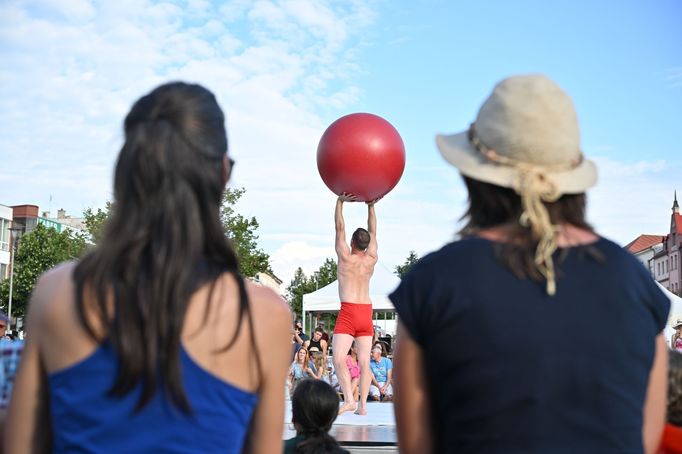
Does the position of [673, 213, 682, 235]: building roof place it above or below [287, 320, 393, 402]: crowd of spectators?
above

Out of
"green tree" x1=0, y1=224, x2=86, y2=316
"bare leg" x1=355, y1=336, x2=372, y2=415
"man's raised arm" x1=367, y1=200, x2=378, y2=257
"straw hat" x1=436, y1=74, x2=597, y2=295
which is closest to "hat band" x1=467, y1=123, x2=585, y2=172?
"straw hat" x1=436, y1=74, x2=597, y2=295

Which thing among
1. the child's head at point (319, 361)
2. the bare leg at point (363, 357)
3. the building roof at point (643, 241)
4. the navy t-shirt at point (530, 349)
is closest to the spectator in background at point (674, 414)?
the navy t-shirt at point (530, 349)

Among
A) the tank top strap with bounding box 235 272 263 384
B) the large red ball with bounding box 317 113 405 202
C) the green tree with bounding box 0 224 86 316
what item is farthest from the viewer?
the green tree with bounding box 0 224 86 316

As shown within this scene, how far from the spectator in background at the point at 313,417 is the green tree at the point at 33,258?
51.9 metres

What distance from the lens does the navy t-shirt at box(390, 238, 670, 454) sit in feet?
5.55

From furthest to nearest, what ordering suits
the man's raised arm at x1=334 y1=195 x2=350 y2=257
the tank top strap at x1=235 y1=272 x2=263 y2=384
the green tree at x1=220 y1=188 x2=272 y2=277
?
the green tree at x1=220 y1=188 x2=272 y2=277
the man's raised arm at x1=334 y1=195 x2=350 y2=257
the tank top strap at x1=235 y1=272 x2=263 y2=384

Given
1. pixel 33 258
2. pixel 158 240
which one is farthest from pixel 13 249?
pixel 158 240

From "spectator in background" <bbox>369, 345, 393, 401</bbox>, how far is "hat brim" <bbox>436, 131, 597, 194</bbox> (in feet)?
41.1

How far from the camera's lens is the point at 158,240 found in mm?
1678

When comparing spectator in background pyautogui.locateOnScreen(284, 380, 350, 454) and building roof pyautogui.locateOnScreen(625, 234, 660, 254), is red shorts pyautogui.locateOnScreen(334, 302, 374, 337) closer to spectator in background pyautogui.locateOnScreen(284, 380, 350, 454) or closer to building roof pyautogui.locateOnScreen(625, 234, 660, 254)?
spectator in background pyautogui.locateOnScreen(284, 380, 350, 454)

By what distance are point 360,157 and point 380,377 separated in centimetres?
755

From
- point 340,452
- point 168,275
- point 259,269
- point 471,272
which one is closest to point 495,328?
point 471,272

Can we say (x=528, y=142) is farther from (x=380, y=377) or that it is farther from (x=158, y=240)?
(x=380, y=377)

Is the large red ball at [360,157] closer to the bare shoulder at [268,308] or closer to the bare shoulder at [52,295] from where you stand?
the bare shoulder at [268,308]
